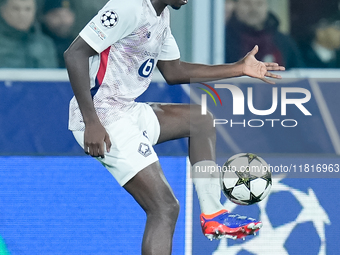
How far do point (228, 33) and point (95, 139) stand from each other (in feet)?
5.63

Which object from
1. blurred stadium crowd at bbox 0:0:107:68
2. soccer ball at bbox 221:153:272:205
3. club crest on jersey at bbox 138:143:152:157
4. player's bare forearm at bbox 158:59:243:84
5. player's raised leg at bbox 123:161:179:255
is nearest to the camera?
player's raised leg at bbox 123:161:179:255

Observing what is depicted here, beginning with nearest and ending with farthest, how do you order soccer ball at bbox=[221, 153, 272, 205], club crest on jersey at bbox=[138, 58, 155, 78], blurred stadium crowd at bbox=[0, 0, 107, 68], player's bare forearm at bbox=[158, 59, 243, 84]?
club crest on jersey at bbox=[138, 58, 155, 78], soccer ball at bbox=[221, 153, 272, 205], player's bare forearm at bbox=[158, 59, 243, 84], blurred stadium crowd at bbox=[0, 0, 107, 68]

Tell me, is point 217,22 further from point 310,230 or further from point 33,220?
point 33,220

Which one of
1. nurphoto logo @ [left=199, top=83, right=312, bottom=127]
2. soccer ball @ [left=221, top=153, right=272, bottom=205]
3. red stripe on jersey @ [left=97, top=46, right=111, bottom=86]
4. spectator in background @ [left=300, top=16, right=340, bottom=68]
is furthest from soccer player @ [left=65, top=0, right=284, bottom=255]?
spectator in background @ [left=300, top=16, right=340, bottom=68]

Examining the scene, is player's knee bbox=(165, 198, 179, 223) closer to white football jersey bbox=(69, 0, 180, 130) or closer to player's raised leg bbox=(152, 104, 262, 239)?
player's raised leg bbox=(152, 104, 262, 239)

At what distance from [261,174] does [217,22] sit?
1360mm

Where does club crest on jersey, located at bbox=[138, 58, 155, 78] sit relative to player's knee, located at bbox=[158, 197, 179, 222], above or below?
above

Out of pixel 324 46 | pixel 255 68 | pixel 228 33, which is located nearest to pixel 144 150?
pixel 255 68

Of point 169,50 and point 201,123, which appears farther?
point 169,50

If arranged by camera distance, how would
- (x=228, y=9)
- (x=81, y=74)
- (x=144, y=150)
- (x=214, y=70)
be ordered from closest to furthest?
1. (x=81, y=74)
2. (x=144, y=150)
3. (x=214, y=70)
4. (x=228, y=9)

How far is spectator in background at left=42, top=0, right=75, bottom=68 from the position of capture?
392cm

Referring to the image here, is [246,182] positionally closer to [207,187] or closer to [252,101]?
[207,187]

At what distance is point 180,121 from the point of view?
2912mm

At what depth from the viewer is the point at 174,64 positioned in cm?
311
